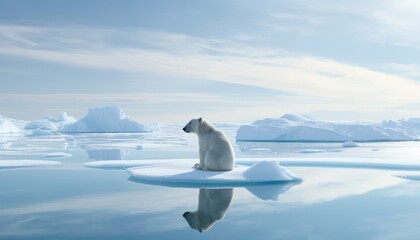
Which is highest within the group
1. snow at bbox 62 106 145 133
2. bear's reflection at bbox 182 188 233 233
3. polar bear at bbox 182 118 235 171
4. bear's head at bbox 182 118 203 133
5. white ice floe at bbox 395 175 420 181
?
bear's head at bbox 182 118 203 133

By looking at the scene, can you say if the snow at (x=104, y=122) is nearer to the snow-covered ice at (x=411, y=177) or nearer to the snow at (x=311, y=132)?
the snow at (x=311, y=132)

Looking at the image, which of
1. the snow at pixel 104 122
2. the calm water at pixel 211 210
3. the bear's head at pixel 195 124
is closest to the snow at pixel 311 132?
the snow at pixel 104 122

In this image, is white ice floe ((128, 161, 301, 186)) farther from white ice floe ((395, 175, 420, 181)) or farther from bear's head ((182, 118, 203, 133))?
white ice floe ((395, 175, 420, 181))

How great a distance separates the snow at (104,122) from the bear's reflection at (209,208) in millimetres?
43049

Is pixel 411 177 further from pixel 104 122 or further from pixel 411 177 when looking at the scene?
pixel 104 122

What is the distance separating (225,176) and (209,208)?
2.44 meters

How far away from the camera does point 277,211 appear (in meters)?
5.93

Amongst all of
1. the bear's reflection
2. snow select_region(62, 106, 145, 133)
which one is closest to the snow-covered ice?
the bear's reflection

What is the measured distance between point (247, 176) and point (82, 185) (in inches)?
123

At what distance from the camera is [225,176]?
8422 mm

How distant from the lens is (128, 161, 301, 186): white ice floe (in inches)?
324

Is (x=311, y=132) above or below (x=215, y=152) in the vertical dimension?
below

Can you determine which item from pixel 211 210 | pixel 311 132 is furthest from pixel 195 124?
pixel 311 132

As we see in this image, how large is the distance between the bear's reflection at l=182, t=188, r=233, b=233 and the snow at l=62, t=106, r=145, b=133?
1695 inches
